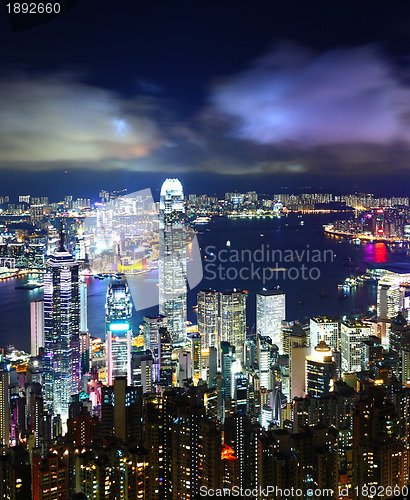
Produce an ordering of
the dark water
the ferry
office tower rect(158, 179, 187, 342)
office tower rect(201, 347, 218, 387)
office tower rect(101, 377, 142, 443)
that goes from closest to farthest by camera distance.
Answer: office tower rect(101, 377, 142, 443) → office tower rect(201, 347, 218, 387) → the dark water → office tower rect(158, 179, 187, 342) → the ferry

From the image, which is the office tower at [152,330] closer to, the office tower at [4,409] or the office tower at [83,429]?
the office tower at [4,409]

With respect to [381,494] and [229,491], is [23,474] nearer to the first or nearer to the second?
[229,491]

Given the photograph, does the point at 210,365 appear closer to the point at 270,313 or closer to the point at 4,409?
the point at 270,313

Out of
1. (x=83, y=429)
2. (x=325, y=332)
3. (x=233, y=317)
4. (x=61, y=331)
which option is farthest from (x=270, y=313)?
(x=83, y=429)

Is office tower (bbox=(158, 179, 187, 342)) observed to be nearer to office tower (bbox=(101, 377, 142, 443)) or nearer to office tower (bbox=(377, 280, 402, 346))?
office tower (bbox=(377, 280, 402, 346))

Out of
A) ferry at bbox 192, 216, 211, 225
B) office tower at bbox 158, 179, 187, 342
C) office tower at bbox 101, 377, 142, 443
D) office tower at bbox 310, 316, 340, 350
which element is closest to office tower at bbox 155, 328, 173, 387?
office tower at bbox 158, 179, 187, 342

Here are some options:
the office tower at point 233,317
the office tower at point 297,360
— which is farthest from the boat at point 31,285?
the office tower at point 297,360
